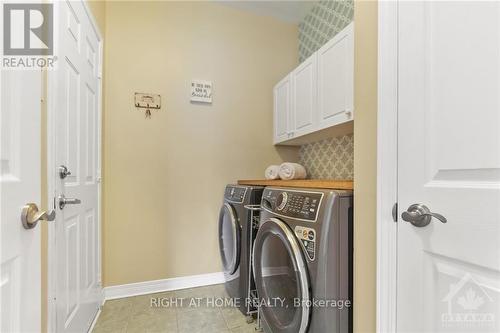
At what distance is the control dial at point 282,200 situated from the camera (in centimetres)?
121

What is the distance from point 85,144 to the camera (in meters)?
1.50

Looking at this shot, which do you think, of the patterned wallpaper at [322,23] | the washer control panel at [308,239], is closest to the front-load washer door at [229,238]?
the washer control panel at [308,239]

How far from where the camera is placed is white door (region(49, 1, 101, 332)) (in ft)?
3.66

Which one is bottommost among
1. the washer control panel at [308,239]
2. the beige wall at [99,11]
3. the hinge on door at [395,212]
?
the washer control panel at [308,239]

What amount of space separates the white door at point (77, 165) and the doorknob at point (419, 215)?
1.40 m

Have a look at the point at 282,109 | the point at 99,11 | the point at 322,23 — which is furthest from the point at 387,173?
the point at 99,11

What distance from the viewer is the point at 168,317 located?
5.66 feet

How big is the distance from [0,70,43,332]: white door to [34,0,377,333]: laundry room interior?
946mm

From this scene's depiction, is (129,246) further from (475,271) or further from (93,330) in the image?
(475,271)

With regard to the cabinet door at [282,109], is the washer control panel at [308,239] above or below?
below

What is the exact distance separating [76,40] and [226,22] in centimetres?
148

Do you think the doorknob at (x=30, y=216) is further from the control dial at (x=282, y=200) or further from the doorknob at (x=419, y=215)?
the doorknob at (x=419, y=215)

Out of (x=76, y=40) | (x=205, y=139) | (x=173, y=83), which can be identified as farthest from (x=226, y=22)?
(x=76, y=40)

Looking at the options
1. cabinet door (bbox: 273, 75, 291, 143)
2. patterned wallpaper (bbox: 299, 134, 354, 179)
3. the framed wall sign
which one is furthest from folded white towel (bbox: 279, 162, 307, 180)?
the framed wall sign
